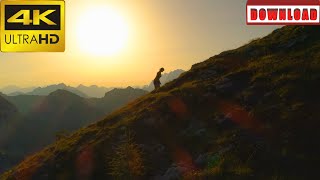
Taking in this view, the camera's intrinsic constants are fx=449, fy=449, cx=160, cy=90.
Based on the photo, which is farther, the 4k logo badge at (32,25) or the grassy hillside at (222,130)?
the grassy hillside at (222,130)

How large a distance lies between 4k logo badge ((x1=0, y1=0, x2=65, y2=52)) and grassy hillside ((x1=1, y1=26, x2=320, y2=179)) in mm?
4912

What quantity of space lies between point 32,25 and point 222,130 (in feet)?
53.0

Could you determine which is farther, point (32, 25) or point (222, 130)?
point (222, 130)

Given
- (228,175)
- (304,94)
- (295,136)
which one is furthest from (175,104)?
(228,175)

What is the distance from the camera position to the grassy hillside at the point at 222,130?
21.8m

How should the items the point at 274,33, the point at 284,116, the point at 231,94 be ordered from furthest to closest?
1. the point at 274,33
2. the point at 231,94
3. the point at 284,116

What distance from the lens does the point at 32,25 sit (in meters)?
16.4

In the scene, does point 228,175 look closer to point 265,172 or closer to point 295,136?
point 265,172

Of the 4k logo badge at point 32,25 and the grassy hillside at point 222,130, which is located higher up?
the 4k logo badge at point 32,25

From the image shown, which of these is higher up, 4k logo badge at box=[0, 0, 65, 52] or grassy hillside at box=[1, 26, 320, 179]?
4k logo badge at box=[0, 0, 65, 52]

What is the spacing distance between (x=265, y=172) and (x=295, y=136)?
4.96m

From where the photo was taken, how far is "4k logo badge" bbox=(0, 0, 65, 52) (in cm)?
1650

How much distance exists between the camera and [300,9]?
75.5 feet

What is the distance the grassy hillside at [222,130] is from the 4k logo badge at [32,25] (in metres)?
4.91
